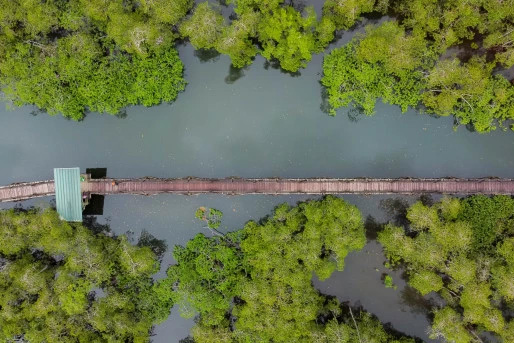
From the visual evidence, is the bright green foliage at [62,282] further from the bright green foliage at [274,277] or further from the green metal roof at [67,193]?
the bright green foliage at [274,277]

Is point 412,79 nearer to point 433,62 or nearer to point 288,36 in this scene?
point 433,62

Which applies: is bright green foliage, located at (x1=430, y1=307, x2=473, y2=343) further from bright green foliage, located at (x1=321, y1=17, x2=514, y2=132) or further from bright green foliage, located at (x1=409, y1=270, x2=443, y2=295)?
bright green foliage, located at (x1=321, y1=17, x2=514, y2=132)

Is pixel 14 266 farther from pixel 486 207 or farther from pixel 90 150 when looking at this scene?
pixel 486 207

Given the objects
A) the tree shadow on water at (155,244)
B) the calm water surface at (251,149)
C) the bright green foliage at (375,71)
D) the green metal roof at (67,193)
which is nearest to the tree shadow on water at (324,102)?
the calm water surface at (251,149)

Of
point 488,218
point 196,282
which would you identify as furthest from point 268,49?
point 488,218

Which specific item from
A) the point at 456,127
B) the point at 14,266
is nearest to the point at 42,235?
the point at 14,266

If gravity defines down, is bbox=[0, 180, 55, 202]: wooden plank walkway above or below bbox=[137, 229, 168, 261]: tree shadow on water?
above

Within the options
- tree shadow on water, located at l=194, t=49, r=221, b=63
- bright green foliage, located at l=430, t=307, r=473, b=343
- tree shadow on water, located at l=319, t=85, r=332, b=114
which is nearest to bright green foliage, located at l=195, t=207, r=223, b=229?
tree shadow on water, located at l=319, t=85, r=332, b=114
